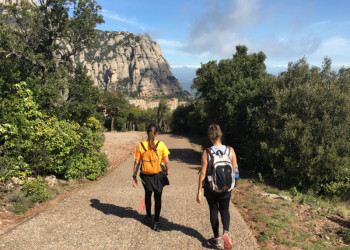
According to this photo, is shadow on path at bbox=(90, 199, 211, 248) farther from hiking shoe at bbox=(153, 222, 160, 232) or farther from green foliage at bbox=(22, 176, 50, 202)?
green foliage at bbox=(22, 176, 50, 202)

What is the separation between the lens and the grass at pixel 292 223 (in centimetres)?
459

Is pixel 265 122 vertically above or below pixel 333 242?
above

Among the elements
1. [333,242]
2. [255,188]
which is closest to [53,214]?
[333,242]

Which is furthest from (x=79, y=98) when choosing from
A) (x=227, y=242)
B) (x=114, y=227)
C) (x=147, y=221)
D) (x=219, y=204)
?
(x=227, y=242)

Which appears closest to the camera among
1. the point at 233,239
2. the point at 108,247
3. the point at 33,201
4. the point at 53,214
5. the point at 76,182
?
the point at 108,247

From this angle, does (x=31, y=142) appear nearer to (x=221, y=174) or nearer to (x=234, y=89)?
(x=221, y=174)

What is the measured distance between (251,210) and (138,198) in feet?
10.3

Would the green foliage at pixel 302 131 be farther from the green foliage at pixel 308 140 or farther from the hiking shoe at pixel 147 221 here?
the hiking shoe at pixel 147 221

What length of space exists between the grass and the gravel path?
38 cm

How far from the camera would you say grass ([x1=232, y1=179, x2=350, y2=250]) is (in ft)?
15.1

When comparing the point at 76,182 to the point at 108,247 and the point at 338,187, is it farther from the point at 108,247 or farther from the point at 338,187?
the point at 338,187

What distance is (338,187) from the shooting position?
961 cm

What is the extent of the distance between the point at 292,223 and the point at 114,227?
3.94m

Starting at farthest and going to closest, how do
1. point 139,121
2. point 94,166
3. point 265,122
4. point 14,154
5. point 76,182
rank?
point 139,121
point 265,122
point 94,166
point 76,182
point 14,154
